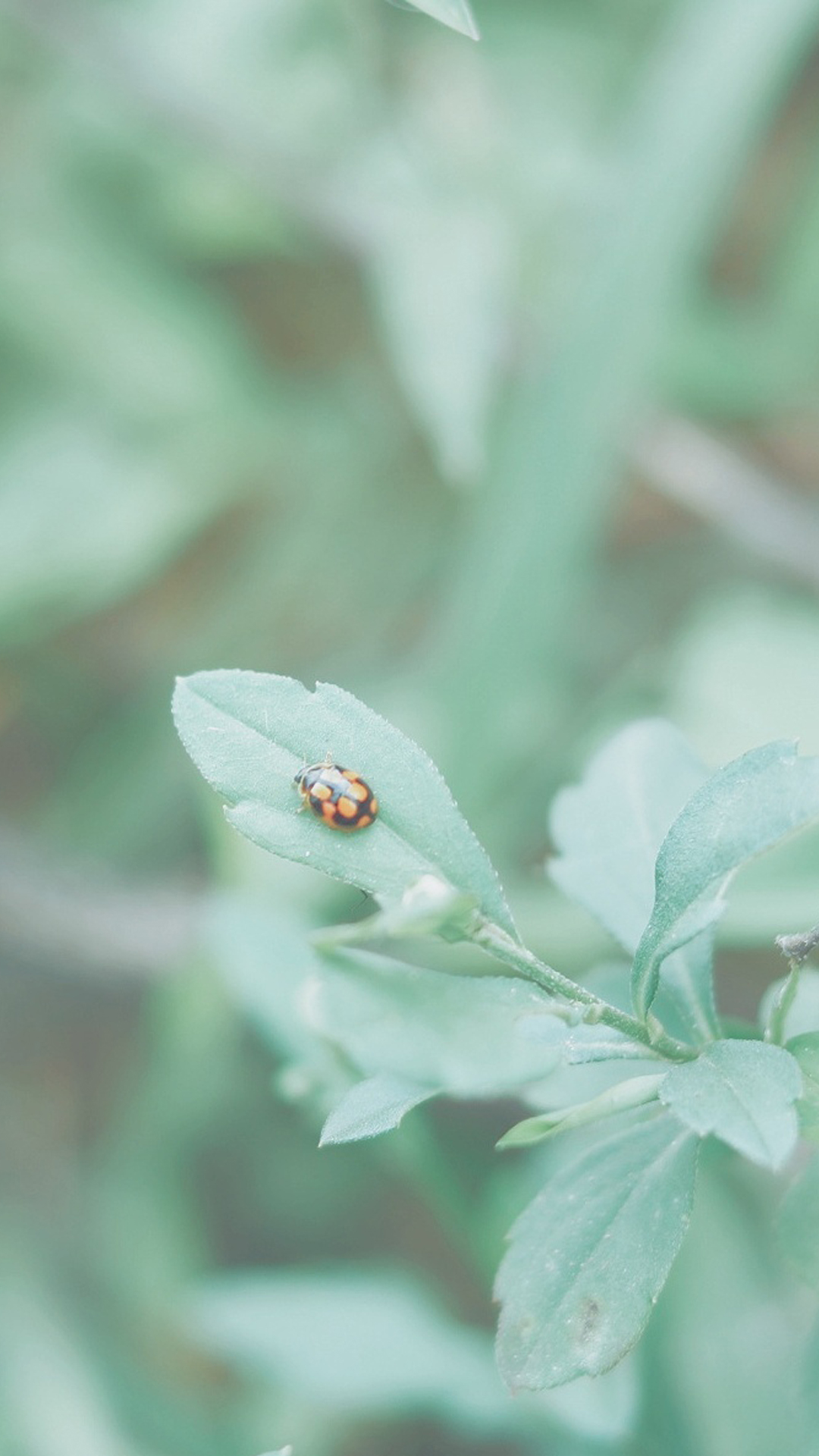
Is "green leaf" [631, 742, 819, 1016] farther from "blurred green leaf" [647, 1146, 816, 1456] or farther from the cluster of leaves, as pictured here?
"blurred green leaf" [647, 1146, 816, 1456]

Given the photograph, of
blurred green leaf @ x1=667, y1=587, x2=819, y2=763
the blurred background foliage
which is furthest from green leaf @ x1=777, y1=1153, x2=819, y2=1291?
blurred green leaf @ x1=667, y1=587, x2=819, y2=763

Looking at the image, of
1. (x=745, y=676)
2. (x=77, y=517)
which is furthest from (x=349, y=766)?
(x=77, y=517)

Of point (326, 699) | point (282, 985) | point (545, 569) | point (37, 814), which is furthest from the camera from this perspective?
point (37, 814)

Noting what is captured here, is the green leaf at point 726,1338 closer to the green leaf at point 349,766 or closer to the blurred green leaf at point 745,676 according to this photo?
the green leaf at point 349,766

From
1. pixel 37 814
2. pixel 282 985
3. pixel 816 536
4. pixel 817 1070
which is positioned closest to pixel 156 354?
pixel 37 814

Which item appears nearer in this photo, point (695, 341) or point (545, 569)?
point (545, 569)

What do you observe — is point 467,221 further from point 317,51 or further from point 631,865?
point 631,865
